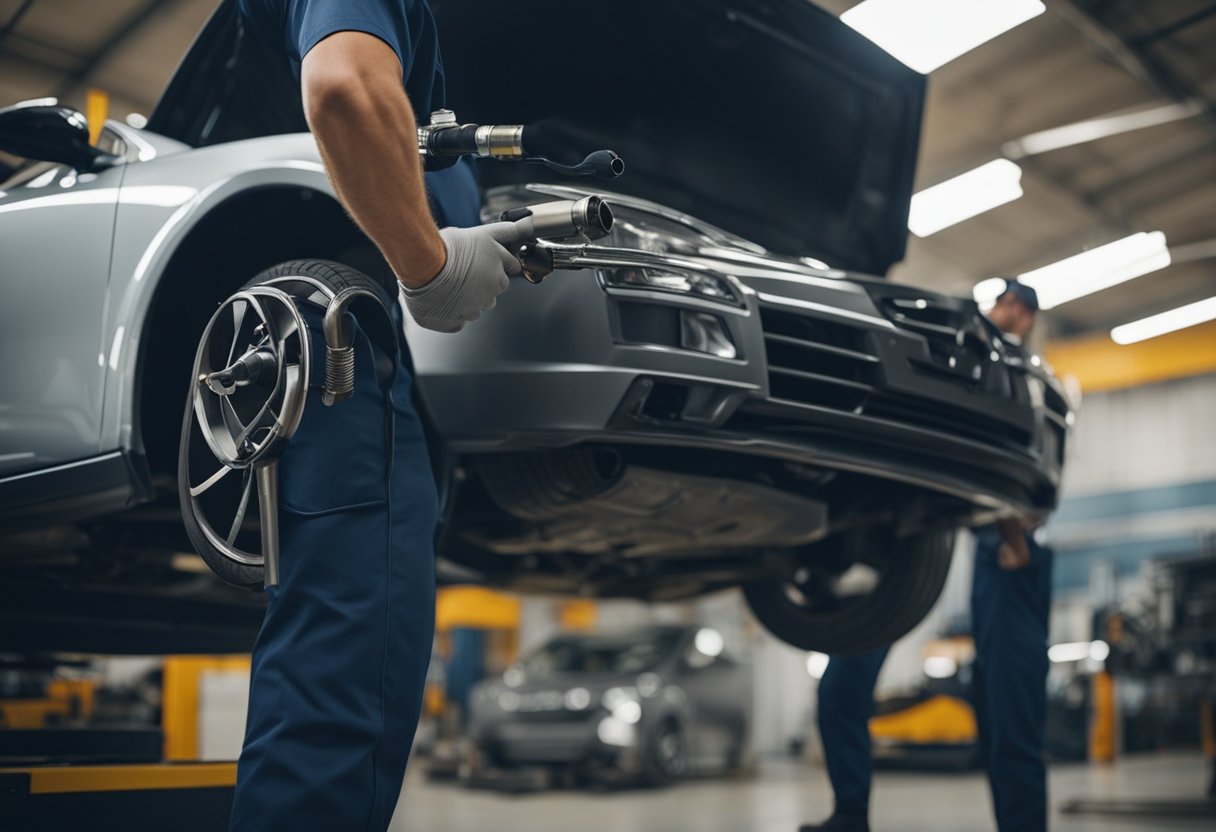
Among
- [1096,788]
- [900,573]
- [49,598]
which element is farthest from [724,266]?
[1096,788]

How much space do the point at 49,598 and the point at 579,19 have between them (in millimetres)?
1989

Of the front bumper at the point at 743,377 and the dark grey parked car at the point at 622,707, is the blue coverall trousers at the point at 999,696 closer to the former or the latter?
the front bumper at the point at 743,377

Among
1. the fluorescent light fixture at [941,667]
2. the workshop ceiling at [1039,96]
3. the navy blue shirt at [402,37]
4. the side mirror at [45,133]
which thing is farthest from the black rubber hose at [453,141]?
the fluorescent light fixture at [941,667]

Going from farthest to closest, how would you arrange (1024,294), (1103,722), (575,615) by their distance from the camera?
(575,615) < (1103,722) < (1024,294)

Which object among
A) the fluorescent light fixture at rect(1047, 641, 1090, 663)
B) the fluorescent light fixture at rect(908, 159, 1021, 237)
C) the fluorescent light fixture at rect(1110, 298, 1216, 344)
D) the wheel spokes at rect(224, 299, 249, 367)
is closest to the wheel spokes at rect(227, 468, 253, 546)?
the wheel spokes at rect(224, 299, 249, 367)

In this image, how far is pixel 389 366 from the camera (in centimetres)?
154

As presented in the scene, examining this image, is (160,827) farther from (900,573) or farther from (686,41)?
(686,41)

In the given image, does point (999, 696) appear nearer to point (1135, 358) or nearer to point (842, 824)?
point (842, 824)

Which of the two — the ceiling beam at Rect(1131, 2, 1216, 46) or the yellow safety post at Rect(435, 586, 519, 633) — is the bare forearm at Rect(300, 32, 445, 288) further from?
the yellow safety post at Rect(435, 586, 519, 633)

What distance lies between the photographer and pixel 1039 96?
405 inches

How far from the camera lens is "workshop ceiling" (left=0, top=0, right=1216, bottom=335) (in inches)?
344

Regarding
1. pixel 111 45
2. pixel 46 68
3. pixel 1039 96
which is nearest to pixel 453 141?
pixel 111 45

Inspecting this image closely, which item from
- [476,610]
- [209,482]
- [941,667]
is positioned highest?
[476,610]

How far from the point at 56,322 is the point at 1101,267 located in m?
13.4
